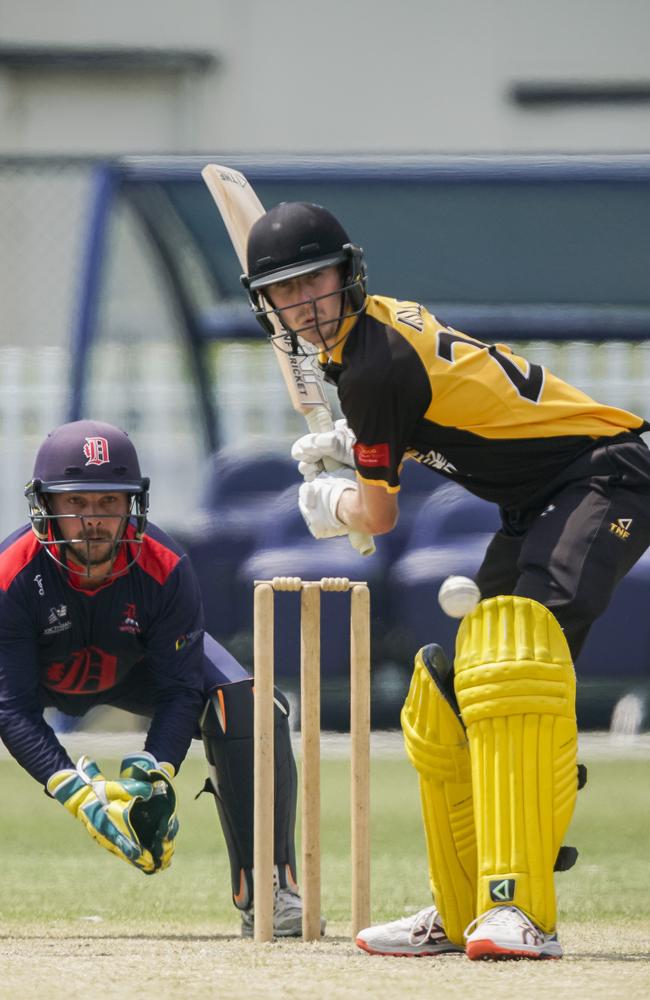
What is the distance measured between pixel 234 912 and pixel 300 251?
1.51 metres

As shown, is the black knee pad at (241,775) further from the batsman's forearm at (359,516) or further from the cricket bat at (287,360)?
the batsman's forearm at (359,516)

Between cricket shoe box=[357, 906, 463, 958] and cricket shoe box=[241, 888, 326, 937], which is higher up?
cricket shoe box=[357, 906, 463, 958]

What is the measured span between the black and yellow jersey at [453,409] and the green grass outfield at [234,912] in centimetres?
81

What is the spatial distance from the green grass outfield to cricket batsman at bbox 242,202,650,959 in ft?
Answer: 0.54

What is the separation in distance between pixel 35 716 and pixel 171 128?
7452 millimetres

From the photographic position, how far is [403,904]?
3.80m

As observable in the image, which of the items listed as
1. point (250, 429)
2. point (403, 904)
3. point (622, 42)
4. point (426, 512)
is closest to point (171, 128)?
point (622, 42)

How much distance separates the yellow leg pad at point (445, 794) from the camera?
116 inches

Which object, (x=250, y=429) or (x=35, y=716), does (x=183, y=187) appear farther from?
(x=35, y=716)

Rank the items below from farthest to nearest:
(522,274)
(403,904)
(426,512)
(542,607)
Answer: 1. (522,274)
2. (426,512)
3. (403,904)
4. (542,607)

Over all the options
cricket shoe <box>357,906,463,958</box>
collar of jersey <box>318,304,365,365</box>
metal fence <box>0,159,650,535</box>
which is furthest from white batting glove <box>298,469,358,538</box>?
metal fence <box>0,159,650,535</box>

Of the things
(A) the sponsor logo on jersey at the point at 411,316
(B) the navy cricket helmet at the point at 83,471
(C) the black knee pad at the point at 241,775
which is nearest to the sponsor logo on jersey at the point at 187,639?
(C) the black knee pad at the point at 241,775

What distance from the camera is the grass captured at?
376cm

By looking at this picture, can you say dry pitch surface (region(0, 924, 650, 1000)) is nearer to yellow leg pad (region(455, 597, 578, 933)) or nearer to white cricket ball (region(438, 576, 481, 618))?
yellow leg pad (region(455, 597, 578, 933))
